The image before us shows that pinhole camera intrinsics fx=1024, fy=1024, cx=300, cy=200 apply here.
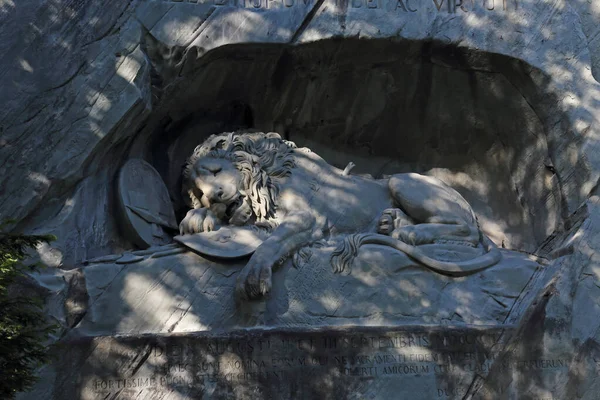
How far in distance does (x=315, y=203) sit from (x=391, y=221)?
0.68 m

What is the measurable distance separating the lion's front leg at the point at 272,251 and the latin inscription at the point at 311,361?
16.8 inches

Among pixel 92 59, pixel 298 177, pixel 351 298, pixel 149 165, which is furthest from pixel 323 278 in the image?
pixel 92 59

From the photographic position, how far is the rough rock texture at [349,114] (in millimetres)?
8273

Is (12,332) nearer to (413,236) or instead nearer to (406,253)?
(406,253)

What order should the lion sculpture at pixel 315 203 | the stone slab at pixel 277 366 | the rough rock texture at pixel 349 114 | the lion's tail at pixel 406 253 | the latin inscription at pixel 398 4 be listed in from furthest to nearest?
the latin inscription at pixel 398 4 → the lion sculpture at pixel 315 203 → the lion's tail at pixel 406 253 → the rough rock texture at pixel 349 114 → the stone slab at pixel 277 366

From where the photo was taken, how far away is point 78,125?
28.0ft

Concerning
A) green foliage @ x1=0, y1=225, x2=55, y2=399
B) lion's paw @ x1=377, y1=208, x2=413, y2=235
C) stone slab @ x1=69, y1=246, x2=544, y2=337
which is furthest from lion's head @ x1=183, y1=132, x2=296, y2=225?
green foliage @ x1=0, y1=225, x2=55, y2=399

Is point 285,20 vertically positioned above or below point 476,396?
above

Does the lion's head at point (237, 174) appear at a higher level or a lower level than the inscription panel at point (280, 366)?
higher

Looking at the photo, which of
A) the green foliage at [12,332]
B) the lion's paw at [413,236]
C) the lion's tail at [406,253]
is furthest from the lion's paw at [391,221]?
the green foliage at [12,332]

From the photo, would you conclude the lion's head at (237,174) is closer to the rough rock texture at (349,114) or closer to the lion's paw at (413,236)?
the rough rock texture at (349,114)

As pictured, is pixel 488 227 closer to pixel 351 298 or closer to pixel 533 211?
pixel 533 211

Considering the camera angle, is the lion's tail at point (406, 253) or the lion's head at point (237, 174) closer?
the lion's tail at point (406, 253)

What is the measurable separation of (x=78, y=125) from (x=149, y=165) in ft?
2.85
